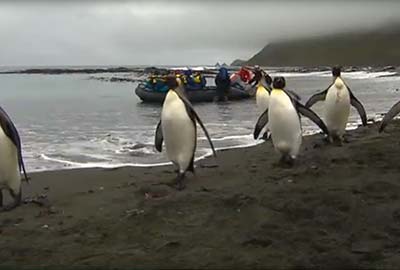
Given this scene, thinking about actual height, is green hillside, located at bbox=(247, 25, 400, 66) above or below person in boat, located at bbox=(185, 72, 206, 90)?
below

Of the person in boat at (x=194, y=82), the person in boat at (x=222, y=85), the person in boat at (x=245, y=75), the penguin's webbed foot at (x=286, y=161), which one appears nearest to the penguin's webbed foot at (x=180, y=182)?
the penguin's webbed foot at (x=286, y=161)

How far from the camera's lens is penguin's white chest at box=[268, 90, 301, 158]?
847 centimetres

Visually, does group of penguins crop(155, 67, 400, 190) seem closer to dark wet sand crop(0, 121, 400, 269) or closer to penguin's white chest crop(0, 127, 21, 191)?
dark wet sand crop(0, 121, 400, 269)

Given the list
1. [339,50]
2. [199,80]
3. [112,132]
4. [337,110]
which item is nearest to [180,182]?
[337,110]

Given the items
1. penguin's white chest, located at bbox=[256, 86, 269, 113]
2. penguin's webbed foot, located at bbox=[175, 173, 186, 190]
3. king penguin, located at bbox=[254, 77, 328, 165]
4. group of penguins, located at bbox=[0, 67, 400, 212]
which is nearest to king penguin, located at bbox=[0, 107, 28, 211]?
group of penguins, located at bbox=[0, 67, 400, 212]

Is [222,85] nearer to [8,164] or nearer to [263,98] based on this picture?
[263,98]

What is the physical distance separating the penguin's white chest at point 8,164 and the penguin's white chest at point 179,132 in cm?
176

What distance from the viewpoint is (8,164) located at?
6742mm

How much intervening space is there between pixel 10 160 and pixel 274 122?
3.45 metres

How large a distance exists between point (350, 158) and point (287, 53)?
16988cm

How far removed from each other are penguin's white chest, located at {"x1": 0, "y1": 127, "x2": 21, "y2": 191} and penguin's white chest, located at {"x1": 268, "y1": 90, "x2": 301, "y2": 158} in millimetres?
3346

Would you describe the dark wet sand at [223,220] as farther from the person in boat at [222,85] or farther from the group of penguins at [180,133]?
the person in boat at [222,85]

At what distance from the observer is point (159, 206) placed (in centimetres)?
591

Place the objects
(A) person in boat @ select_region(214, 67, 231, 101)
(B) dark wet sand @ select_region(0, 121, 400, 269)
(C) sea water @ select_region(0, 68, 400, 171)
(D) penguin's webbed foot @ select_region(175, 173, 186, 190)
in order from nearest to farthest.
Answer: (B) dark wet sand @ select_region(0, 121, 400, 269) → (D) penguin's webbed foot @ select_region(175, 173, 186, 190) → (C) sea water @ select_region(0, 68, 400, 171) → (A) person in boat @ select_region(214, 67, 231, 101)
